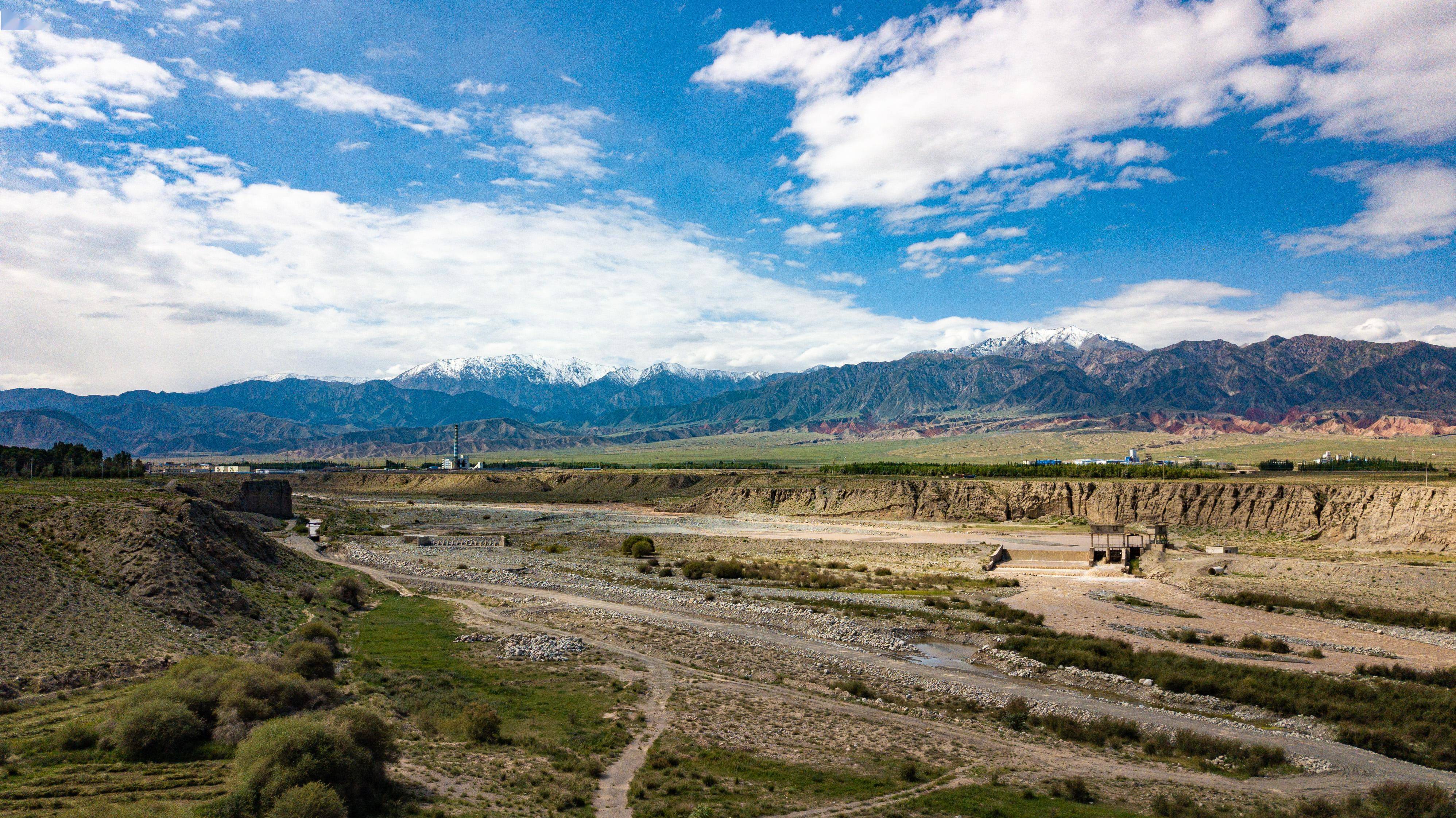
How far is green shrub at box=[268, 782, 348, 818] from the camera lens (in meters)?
13.8

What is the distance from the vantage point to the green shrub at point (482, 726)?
2167 centimetres

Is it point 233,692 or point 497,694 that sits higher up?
point 233,692

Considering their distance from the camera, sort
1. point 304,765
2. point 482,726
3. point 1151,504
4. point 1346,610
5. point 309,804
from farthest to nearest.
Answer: point 1151,504 < point 1346,610 < point 482,726 < point 304,765 < point 309,804

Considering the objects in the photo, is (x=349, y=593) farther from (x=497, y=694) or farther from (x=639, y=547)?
(x=639, y=547)

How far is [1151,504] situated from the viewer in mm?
87312

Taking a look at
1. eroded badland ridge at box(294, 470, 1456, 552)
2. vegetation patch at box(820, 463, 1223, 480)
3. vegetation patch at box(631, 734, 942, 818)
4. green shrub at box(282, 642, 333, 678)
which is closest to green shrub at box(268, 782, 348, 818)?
vegetation patch at box(631, 734, 942, 818)

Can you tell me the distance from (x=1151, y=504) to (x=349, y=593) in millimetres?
84439

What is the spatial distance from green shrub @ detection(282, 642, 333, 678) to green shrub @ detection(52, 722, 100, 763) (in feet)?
20.8

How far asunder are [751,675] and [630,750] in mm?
9581

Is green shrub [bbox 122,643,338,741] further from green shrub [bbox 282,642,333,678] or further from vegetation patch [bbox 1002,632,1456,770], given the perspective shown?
vegetation patch [bbox 1002,632,1456,770]

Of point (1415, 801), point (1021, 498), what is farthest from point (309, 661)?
point (1021, 498)

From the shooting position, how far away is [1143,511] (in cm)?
8738

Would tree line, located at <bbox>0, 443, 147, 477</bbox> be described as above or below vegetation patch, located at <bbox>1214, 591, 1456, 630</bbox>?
above

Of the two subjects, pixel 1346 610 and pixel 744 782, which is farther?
pixel 1346 610
